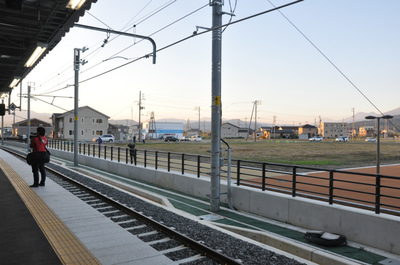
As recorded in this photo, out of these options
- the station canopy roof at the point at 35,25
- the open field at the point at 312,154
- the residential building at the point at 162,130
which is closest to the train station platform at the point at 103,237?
the open field at the point at 312,154

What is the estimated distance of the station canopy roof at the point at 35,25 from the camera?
9.52 meters

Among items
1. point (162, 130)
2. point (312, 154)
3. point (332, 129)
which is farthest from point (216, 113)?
point (332, 129)

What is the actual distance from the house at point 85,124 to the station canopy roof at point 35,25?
7145 centimetres

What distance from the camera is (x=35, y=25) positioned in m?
11.1

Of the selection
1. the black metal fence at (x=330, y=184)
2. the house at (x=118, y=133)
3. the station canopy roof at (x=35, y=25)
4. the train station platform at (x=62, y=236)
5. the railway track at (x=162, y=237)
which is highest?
the station canopy roof at (x=35, y=25)

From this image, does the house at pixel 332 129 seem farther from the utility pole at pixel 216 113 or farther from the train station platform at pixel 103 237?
the train station platform at pixel 103 237

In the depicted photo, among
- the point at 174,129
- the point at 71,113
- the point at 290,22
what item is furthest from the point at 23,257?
the point at 174,129

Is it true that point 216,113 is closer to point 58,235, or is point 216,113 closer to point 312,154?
point 58,235

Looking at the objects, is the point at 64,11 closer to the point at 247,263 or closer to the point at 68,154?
the point at 247,263

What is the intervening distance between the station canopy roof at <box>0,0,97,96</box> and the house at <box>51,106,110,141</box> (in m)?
71.4

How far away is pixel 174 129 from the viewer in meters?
105

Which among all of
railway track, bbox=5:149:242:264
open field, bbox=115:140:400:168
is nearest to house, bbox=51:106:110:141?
open field, bbox=115:140:400:168

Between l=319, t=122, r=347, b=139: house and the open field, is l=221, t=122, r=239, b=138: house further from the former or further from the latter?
the open field

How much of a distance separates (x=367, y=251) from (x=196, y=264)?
3.68 m
